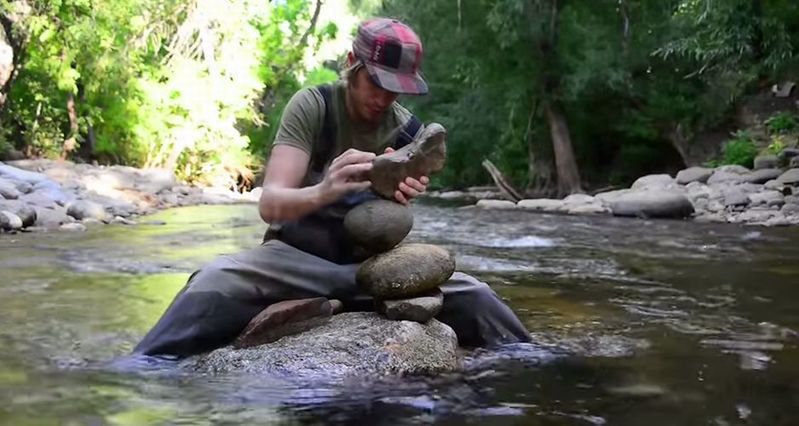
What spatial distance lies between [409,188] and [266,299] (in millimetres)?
805

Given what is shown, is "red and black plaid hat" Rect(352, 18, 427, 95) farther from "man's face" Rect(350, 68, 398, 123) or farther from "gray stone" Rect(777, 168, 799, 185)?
"gray stone" Rect(777, 168, 799, 185)

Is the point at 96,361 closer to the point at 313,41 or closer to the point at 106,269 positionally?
the point at 106,269

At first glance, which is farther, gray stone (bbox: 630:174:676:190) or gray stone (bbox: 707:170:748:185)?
gray stone (bbox: 630:174:676:190)

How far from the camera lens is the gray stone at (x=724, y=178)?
17.6 metres

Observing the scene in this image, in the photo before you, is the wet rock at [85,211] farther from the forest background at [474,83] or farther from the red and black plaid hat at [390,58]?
the red and black plaid hat at [390,58]

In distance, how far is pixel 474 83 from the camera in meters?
25.8

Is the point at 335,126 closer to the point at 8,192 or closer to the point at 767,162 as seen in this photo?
the point at 8,192

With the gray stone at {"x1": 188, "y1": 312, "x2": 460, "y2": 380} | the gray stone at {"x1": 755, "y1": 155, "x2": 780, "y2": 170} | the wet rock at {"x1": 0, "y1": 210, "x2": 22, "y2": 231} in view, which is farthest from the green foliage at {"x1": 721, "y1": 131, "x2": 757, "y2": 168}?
the gray stone at {"x1": 188, "y1": 312, "x2": 460, "y2": 380}

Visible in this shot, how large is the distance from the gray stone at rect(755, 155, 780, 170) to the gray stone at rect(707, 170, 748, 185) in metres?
0.74

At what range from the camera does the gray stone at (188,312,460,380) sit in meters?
3.53

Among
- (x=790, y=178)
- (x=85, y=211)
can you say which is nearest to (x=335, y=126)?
(x=85, y=211)

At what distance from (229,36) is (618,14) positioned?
1025cm

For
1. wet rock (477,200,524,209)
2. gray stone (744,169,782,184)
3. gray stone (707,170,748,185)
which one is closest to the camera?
gray stone (744,169,782,184)

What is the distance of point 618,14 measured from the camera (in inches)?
885
